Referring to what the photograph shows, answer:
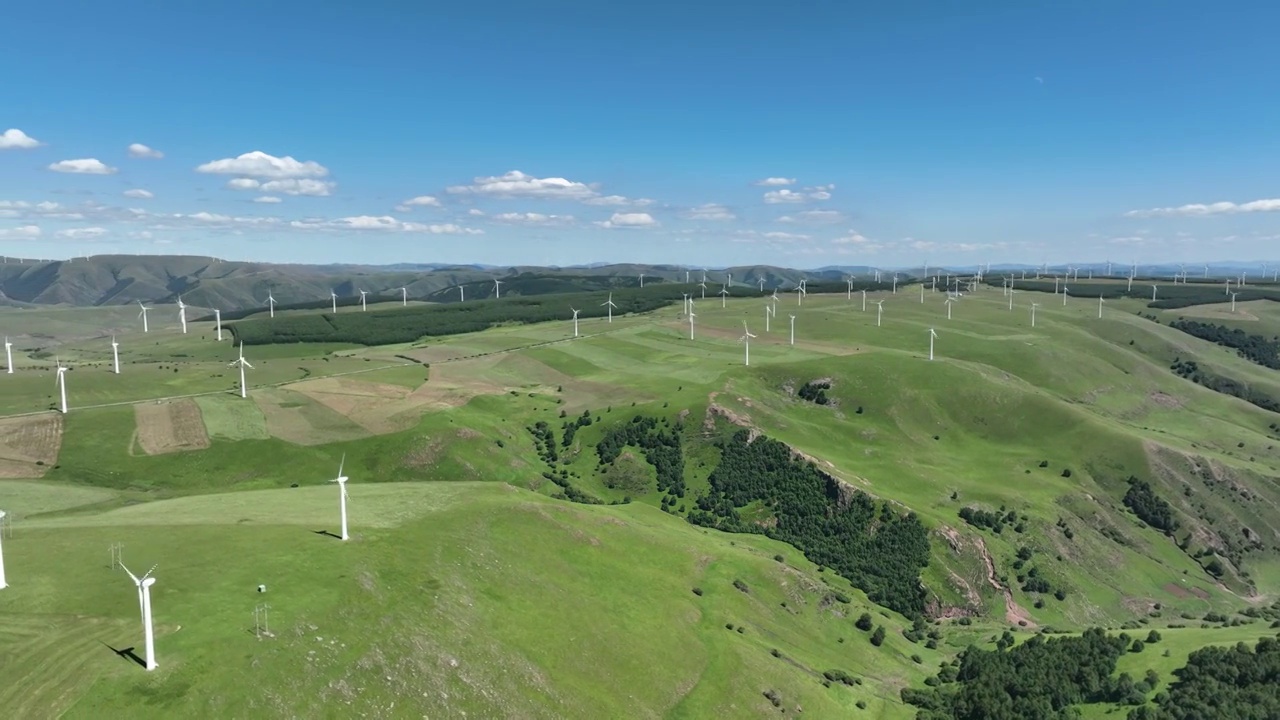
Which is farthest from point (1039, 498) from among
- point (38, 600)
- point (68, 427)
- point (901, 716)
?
point (68, 427)

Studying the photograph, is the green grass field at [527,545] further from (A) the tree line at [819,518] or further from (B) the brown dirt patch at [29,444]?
(A) the tree line at [819,518]

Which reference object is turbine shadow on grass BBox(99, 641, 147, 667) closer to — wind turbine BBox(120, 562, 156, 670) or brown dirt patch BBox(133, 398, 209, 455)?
wind turbine BBox(120, 562, 156, 670)

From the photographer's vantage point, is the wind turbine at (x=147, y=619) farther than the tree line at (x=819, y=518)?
No

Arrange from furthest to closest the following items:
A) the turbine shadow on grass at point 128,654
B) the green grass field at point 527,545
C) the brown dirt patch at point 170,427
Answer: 1. the brown dirt patch at point 170,427
2. the green grass field at point 527,545
3. the turbine shadow on grass at point 128,654

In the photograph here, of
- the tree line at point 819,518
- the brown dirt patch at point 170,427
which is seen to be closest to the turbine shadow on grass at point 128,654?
the brown dirt patch at point 170,427

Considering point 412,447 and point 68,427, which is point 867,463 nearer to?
point 412,447

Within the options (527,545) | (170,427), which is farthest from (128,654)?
(170,427)

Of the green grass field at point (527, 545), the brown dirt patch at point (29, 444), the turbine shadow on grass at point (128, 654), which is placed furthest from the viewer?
the brown dirt patch at point (29, 444)
